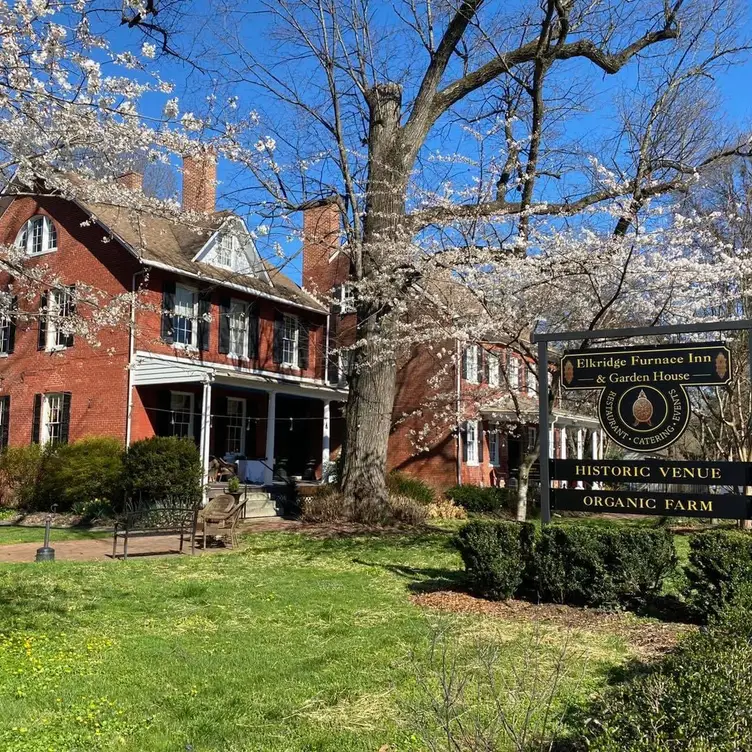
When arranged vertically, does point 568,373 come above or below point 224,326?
below

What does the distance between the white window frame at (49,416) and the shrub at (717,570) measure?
1838 centimetres

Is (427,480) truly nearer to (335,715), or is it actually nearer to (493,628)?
(493,628)

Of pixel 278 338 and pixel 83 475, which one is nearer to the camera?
pixel 83 475

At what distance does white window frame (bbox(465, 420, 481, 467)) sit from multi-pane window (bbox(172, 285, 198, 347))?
966cm

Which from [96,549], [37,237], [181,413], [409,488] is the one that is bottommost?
[96,549]

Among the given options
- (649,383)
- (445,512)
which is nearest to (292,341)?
(445,512)

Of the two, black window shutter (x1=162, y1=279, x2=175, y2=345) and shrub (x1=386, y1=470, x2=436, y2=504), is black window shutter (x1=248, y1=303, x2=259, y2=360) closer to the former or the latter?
black window shutter (x1=162, y1=279, x2=175, y2=345)

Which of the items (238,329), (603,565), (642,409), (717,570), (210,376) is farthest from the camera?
(238,329)

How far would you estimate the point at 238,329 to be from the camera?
22.8 metres

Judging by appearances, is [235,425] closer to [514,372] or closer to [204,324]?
[204,324]

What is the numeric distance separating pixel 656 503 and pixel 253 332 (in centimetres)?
1707

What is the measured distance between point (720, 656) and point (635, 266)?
9.51m

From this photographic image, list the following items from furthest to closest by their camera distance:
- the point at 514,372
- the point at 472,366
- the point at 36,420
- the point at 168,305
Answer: the point at 472,366 < the point at 514,372 < the point at 36,420 < the point at 168,305

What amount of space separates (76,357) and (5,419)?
365 cm
